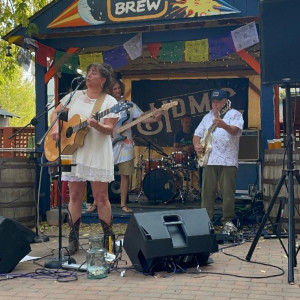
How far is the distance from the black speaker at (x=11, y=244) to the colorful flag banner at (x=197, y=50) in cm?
373

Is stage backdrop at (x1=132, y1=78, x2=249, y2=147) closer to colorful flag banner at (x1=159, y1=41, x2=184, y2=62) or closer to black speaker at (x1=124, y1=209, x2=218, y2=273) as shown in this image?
colorful flag banner at (x1=159, y1=41, x2=184, y2=62)

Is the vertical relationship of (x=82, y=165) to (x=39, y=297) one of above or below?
above

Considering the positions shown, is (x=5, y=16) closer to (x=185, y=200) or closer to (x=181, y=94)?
(x=181, y=94)

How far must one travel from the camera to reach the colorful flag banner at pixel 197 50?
274 inches

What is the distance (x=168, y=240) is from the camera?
4188mm

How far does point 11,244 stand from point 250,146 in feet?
15.2

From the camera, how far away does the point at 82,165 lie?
4859mm

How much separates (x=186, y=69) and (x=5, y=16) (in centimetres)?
360

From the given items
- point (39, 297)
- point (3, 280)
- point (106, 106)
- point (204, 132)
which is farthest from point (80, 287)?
point (204, 132)

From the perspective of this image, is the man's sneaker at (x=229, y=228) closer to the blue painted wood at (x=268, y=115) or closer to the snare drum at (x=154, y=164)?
the blue painted wood at (x=268, y=115)

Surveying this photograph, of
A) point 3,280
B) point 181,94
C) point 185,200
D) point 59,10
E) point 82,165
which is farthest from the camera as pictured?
point 181,94

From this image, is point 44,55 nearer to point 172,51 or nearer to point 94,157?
point 172,51

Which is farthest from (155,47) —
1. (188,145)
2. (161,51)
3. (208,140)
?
(188,145)

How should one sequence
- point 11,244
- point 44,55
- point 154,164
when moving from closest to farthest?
point 11,244
point 44,55
point 154,164
